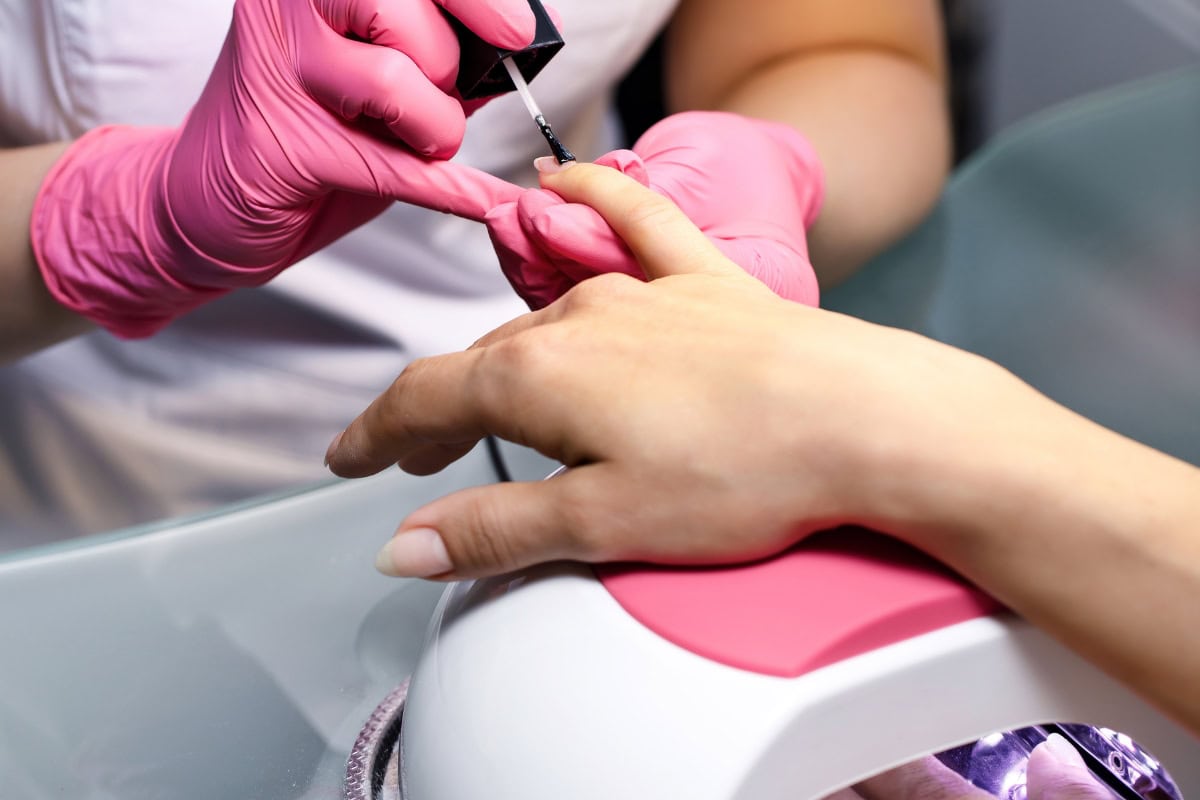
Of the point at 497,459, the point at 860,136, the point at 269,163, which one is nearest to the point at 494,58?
the point at 269,163

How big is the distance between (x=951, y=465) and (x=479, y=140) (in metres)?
0.70

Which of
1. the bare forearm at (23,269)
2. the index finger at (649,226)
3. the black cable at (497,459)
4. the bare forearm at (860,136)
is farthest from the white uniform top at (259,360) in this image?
the index finger at (649,226)

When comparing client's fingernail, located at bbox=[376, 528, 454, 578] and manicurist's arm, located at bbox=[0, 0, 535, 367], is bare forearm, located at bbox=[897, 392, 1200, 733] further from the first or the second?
manicurist's arm, located at bbox=[0, 0, 535, 367]

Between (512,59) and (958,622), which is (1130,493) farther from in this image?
(512,59)

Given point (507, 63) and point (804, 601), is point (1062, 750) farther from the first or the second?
point (507, 63)

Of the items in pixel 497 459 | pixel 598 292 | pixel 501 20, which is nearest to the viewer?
pixel 598 292

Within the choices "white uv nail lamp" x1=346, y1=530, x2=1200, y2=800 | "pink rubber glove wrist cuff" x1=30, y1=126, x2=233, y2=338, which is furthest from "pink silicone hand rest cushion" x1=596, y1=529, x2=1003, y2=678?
"pink rubber glove wrist cuff" x1=30, y1=126, x2=233, y2=338

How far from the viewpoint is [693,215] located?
0.78m

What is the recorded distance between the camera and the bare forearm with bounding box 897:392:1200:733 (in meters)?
0.47

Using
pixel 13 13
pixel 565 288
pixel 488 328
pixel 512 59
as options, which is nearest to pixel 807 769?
pixel 565 288

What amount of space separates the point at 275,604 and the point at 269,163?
317 mm

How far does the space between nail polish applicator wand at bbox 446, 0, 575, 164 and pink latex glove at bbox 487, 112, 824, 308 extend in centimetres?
8

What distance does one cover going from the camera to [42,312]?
0.94 meters

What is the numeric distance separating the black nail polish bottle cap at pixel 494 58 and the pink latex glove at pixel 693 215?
9 centimetres
